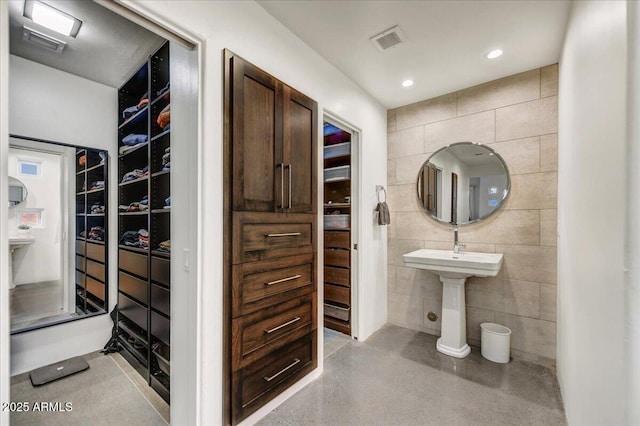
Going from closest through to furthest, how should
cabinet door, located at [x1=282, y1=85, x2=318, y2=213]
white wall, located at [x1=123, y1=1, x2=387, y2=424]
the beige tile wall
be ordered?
white wall, located at [x1=123, y1=1, x2=387, y2=424] → cabinet door, located at [x1=282, y1=85, x2=318, y2=213] → the beige tile wall

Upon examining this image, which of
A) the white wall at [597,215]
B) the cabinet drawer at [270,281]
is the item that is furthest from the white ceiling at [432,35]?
the cabinet drawer at [270,281]

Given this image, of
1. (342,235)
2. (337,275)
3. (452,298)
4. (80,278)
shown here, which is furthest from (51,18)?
(452,298)

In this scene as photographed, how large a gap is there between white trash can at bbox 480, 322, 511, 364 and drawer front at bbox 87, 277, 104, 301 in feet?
11.6

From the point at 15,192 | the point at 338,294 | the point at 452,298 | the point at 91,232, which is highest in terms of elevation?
the point at 15,192

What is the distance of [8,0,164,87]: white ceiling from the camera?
172 cm

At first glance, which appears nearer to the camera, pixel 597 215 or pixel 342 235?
pixel 597 215

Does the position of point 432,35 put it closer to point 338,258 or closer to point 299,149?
point 299,149

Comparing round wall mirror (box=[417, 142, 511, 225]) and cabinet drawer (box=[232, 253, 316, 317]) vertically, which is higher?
round wall mirror (box=[417, 142, 511, 225])

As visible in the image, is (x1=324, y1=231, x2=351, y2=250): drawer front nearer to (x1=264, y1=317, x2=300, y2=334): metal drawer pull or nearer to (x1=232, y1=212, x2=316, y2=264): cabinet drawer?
(x1=232, y1=212, x2=316, y2=264): cabinet drawer

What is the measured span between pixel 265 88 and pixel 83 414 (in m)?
2.34

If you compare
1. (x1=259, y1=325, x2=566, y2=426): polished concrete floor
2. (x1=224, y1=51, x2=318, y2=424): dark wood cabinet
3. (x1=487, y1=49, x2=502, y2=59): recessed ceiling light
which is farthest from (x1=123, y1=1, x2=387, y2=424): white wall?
(x1=487, y1=49, x2=502, y2=59): recessed ceiling light

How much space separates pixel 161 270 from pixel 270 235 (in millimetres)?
870

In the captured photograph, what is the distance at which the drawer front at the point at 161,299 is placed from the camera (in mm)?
1856

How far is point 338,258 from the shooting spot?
306 cm
